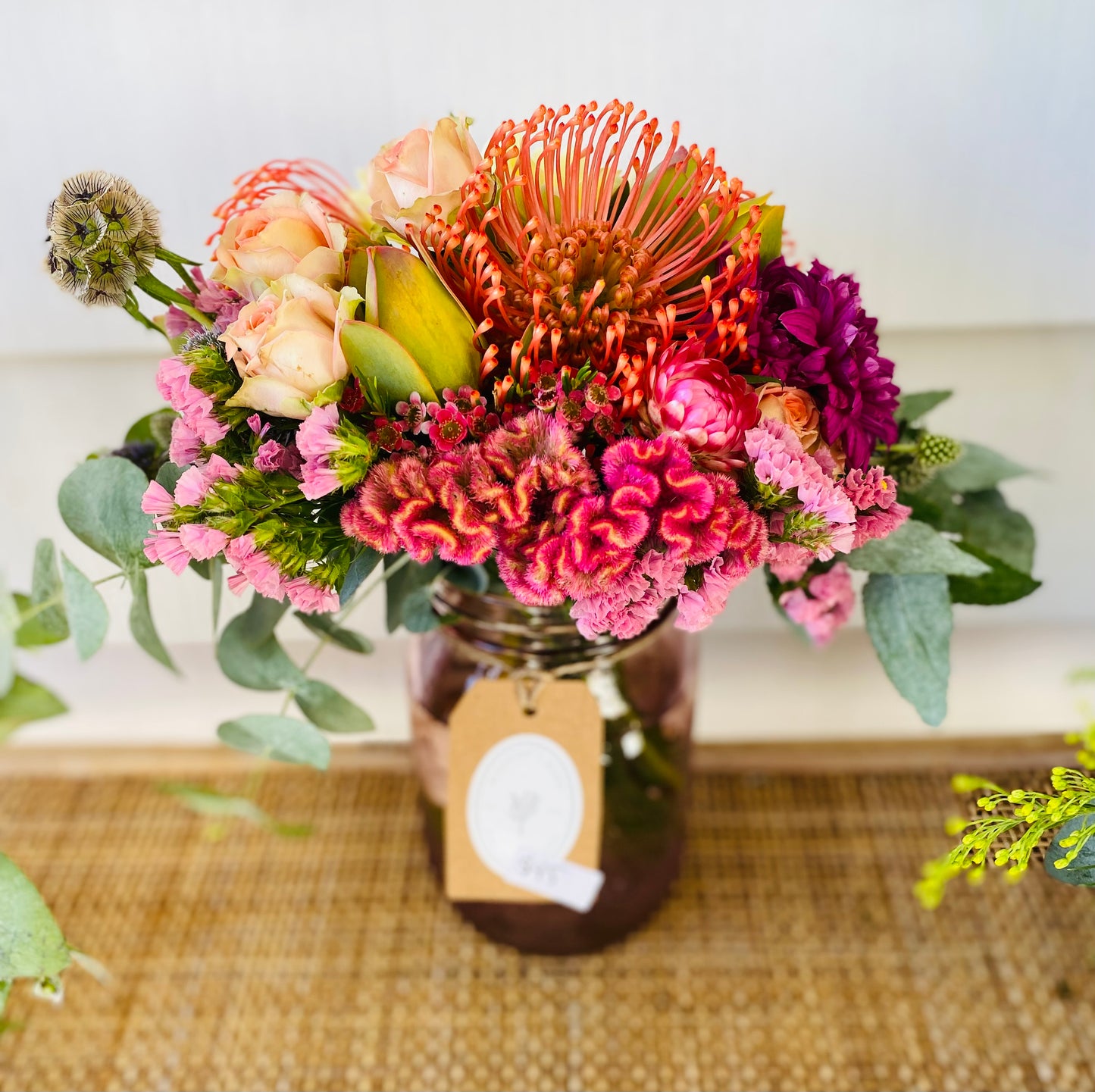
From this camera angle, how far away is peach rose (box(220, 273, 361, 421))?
0.36 m

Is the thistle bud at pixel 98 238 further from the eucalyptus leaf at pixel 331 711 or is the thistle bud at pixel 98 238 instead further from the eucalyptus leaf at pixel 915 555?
the eucalyptus leaf at pixel 915 555

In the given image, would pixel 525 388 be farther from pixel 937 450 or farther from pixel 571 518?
pixel 937 450

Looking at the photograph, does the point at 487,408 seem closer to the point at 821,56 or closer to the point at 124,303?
the point at 124,303

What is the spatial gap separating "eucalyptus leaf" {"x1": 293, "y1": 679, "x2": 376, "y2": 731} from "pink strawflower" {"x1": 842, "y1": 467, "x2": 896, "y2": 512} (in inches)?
12.2

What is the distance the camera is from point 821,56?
554 mm

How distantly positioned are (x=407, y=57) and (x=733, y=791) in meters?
0.61

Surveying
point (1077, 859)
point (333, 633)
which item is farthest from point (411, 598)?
point (1077, 859)

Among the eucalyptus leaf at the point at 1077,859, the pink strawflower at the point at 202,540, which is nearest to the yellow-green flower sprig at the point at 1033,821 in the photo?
the eucalyptus leaf at the point at 1077,859

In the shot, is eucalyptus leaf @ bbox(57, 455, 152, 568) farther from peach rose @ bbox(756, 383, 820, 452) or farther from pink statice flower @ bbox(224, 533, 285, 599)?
peach rose @ bbox(756, 383, 820, 452)

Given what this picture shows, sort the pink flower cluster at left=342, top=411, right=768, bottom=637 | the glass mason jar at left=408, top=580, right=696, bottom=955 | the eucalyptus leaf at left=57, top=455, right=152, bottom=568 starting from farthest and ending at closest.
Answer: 1. the glass mason jar at left=408, top=580, right=696, bottom=955
2. the eucalyptus leaf at left=57, top=455, right=152, bottom=568
3. the pink flower cluster at left=342, top=411, right=768, bottom=637

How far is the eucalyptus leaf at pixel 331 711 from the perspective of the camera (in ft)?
1.82

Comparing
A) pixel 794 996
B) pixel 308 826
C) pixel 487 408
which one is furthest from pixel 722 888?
pixel 487 408

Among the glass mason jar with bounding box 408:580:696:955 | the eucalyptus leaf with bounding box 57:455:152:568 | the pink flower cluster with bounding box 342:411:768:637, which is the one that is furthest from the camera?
the glass mason jar with bounding box 408:580:696:955

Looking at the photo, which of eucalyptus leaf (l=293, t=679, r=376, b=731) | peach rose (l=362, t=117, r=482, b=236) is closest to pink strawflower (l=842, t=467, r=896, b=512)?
peach rose (l=362, t=117, r=482, b=236)
